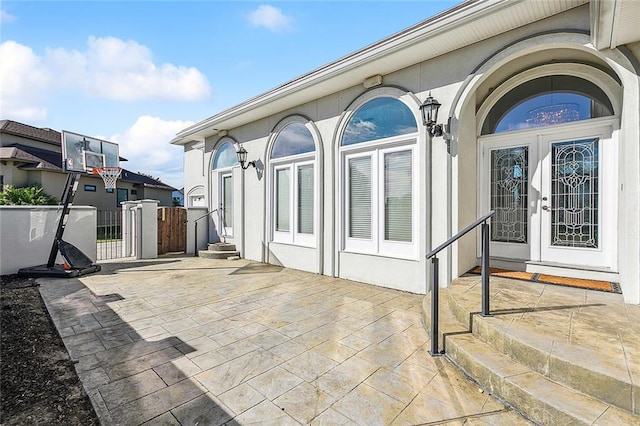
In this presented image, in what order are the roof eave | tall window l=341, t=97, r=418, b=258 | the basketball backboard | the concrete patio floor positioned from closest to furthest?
1. the concrete patio floor
2. the roof eave
3. tall window l=341, t=97, r=418, b=258
4. the basketball backboard

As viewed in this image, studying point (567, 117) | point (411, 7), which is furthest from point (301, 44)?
point (567, 117)

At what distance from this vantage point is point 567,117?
4184 mm

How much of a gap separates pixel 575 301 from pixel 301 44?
641 cm

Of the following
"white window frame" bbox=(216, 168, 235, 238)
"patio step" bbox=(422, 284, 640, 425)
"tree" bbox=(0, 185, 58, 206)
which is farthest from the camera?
"tree" bbox=(0, 185, 58, 206)

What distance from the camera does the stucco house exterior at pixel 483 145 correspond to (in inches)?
136

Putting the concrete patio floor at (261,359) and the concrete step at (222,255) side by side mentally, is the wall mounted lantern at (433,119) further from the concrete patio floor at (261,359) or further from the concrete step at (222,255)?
the concrete step at (222,255)

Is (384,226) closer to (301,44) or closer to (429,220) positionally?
(429,220)

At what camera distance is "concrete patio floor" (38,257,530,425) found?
6.56 feet

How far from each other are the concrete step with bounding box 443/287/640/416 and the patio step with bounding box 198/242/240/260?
6.65m

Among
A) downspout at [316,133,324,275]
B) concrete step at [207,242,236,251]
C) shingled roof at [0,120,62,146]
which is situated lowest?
concrete step at [207,242,236,251]

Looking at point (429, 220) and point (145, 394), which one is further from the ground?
point (429, 220)

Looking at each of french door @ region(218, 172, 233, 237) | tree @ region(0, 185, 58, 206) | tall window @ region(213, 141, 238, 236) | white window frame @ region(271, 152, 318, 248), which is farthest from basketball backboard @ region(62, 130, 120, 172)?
tree @ region(0, 185, 58, 206)

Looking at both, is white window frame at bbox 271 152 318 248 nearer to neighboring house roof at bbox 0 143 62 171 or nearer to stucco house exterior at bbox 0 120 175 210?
stucco house exterior at bbox 0 120 175 210

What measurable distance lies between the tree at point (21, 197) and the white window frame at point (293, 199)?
12.8 meters
